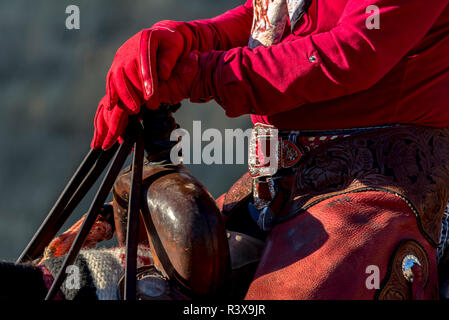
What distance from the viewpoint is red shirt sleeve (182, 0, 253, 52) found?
1.20 meters

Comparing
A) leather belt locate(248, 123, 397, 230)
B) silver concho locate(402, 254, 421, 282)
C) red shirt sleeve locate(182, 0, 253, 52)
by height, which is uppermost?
red shirt sleeve locate(182, 0, 253, 52)

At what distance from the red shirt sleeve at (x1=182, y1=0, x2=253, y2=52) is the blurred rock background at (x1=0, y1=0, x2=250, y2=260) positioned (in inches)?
52.1

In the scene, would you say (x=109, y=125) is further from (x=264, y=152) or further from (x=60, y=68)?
(x=60, y=68)

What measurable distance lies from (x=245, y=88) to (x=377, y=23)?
0.23 m

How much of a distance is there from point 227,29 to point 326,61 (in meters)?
0.46

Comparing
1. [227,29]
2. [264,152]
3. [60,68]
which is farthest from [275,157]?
[60,68]

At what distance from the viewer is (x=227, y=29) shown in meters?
1.27

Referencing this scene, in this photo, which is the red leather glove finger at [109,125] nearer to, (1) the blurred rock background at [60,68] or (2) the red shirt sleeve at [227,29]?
(2) the red shirt sleeve at [227,29]

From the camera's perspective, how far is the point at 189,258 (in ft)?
2.84

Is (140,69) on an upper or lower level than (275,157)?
upper

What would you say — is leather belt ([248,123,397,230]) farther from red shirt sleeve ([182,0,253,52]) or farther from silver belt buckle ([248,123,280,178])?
red shirt sleeve ([182,0,253,52])

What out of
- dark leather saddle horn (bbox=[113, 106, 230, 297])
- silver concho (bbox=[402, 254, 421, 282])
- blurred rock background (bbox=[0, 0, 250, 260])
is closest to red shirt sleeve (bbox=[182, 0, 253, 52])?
dark leather saddle horn (bbox=[113, 106, 230, 297])
